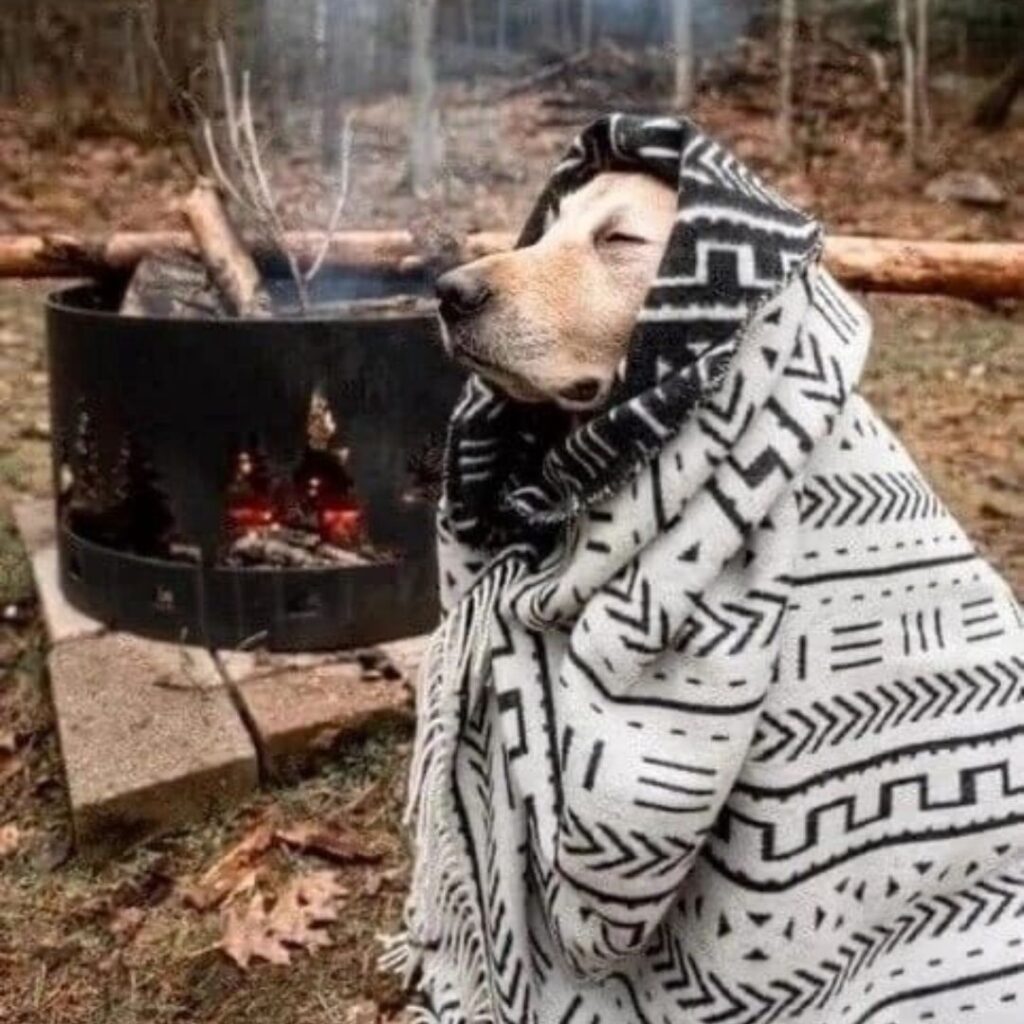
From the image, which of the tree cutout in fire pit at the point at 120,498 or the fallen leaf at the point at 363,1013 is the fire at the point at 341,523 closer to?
the tree cutout in fire pit at the point at 120,498

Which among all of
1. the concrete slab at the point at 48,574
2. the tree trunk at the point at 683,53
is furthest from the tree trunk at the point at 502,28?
the concrete slab at the point at 48,574

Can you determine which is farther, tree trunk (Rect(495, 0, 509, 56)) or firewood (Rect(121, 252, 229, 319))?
tree trunk (Rect(495, 0, 509, 56))

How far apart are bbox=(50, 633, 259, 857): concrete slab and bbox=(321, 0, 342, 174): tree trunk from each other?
20.0ft

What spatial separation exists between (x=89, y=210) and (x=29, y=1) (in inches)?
72.9

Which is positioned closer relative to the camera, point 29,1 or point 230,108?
point 230,108

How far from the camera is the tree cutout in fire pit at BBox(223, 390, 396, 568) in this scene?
3.10 metres

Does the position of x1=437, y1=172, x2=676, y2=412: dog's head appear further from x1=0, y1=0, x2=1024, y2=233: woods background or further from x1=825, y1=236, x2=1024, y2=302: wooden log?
x1=0, y1=0, x2=1024, y2=233: woods background

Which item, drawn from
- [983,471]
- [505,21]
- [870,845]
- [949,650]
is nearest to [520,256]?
[949,650]

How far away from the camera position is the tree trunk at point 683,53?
10844 millimetres

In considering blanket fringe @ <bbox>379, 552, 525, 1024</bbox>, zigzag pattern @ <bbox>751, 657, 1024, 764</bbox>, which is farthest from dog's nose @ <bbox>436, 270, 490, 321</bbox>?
zigzag pattern @ <bbox>751, 657, 1024, 764</bbox>

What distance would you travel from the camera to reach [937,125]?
35.0ft

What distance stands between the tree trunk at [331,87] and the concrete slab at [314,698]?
6108 mm

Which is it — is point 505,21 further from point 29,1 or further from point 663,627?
point 663,627

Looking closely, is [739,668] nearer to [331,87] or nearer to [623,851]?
[623,851]
